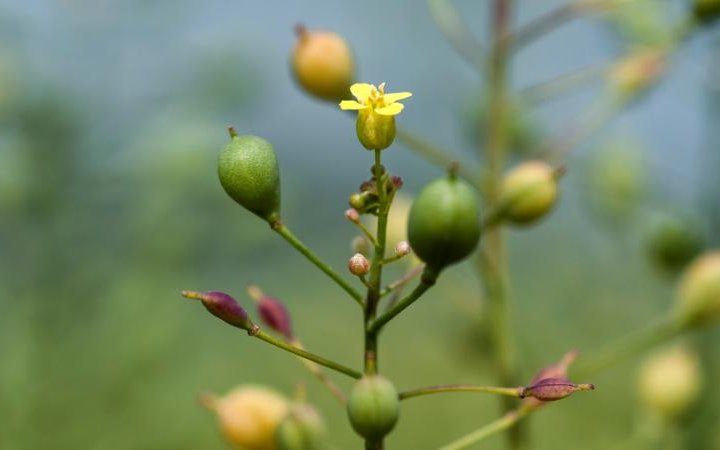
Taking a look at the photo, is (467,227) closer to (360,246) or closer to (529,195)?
(360,246)

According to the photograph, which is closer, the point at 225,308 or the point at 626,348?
the point at 225,308

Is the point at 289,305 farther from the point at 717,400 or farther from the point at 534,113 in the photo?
the point at 717,400

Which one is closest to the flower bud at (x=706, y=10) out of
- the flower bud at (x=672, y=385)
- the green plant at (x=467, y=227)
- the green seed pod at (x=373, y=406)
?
the green plant at (x=467, y=227)

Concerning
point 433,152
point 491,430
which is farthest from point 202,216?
point 491,430

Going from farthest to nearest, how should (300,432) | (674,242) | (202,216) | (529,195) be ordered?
1. (202,216)
2. (674,242)
3. (529,195)
4. (300,432)

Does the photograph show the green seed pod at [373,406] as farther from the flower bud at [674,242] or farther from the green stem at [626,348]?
the flower bud at [674,242]

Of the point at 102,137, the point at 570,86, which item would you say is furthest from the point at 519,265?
the point at 570,86
